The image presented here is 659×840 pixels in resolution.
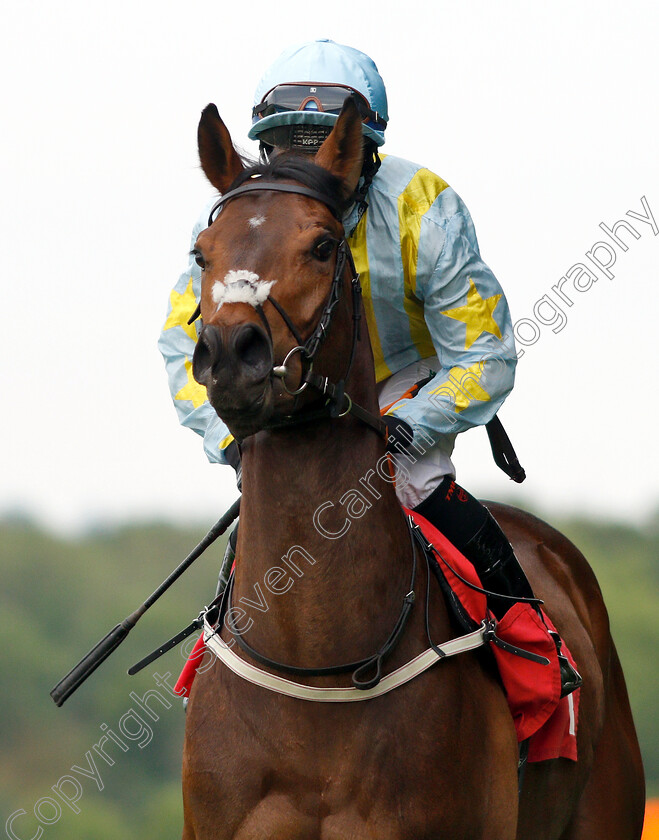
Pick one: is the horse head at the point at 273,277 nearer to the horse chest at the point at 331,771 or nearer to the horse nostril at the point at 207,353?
the horse nostril at the point at 207,353

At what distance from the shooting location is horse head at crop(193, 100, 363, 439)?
2.56 m

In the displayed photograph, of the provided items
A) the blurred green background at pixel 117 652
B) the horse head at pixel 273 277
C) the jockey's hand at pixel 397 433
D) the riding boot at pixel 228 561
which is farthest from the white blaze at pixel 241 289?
the blurred green background at pixel 117 652

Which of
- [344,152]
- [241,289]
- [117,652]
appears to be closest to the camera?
[241,289]

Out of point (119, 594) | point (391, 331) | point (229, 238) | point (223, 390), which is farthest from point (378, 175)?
point (119, 594)

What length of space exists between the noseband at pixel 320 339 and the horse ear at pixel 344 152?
0.12 m

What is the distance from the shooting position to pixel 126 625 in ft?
12.0

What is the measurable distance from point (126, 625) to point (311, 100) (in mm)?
1945

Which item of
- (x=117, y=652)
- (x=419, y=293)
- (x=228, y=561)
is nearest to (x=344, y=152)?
(x=419, y=293)

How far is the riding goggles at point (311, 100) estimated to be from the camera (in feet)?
11.8

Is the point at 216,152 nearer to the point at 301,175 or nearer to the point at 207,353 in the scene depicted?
the point at 301,175

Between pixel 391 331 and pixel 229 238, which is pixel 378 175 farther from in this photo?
pixel 229 238

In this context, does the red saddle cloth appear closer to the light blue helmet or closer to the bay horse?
the bay horse

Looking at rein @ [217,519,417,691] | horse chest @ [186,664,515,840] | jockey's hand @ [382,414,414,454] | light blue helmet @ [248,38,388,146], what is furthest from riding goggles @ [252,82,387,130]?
horse chest @ [186,664,515,840]

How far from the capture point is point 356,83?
374 centimetres
